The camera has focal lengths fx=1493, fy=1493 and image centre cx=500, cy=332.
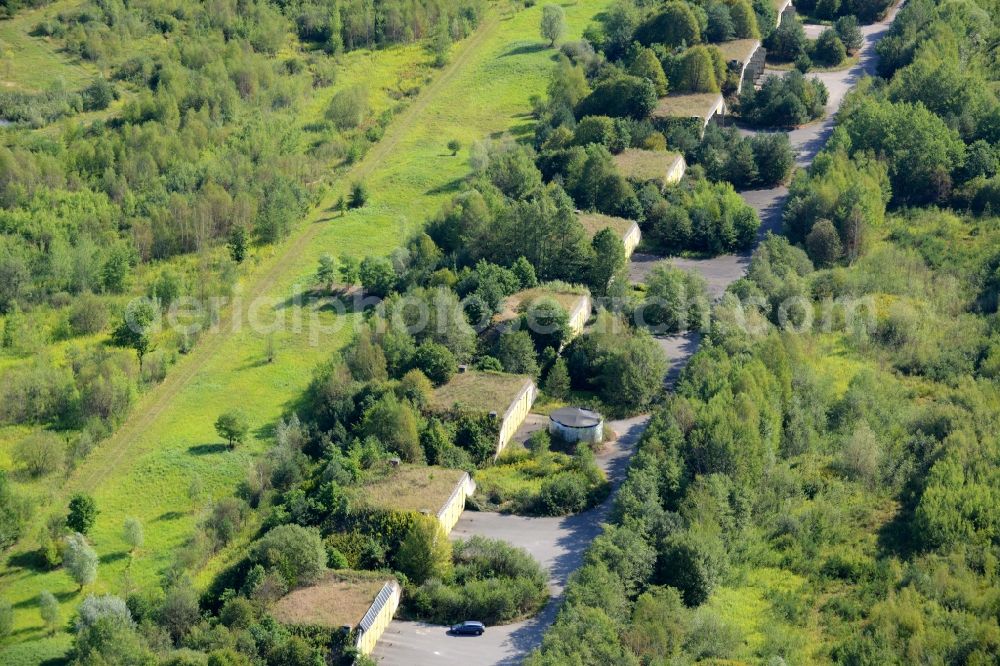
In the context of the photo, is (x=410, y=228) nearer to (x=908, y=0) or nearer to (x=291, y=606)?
(x=291, y=606)

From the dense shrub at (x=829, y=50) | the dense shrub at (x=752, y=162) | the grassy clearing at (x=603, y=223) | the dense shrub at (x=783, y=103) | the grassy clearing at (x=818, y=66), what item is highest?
the dense shrub at (x=829, y=50)

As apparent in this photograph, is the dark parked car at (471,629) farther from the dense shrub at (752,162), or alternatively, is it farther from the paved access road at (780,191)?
the dense shrub at (752,162)

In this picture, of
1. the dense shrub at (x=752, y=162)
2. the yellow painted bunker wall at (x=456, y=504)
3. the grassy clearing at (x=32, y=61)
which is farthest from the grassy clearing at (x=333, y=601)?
the grassy clearing at (x=32, y=61)

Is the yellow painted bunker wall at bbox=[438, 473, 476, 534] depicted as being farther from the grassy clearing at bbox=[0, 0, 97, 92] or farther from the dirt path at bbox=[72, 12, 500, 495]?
the grassy clearing at bbox=[0, 0, 97, 92]

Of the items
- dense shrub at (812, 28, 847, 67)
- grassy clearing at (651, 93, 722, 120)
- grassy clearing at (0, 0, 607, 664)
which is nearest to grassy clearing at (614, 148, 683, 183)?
grassy clearing at (651, 93, 722, 120)

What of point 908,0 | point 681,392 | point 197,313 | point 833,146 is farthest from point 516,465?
point 908,0
